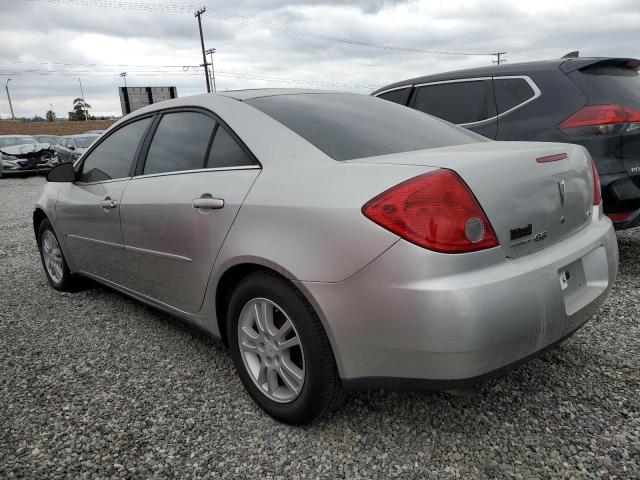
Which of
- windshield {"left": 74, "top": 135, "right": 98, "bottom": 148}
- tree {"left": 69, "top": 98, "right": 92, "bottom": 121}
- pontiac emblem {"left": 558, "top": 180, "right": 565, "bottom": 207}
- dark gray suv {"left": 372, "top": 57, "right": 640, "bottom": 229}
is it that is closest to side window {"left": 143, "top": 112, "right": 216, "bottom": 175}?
pontiac emblem {"left": 558, "top": 180, "right": 565, "bottom": 207}

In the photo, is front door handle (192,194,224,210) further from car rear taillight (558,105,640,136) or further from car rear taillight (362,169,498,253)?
car rear taillight (558,105,640,136)

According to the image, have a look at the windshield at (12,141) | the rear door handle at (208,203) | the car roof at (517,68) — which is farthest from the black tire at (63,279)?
the windshield at (12,141)

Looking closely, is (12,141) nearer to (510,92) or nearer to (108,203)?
(108,203)

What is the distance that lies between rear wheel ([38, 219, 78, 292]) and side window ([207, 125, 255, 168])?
232cm

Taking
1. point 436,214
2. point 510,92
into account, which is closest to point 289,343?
point 436,214

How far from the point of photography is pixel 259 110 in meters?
2.39

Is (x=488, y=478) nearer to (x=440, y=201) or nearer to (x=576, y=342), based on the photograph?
(x=440, y=201)

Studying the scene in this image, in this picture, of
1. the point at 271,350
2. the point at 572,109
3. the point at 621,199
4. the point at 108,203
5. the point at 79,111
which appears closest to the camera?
the point at 271,350

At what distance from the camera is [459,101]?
176 inches

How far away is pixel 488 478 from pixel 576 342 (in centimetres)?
132

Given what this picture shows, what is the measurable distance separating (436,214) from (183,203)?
134 cm

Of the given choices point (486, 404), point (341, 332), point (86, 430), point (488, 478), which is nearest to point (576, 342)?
point (486, 404)

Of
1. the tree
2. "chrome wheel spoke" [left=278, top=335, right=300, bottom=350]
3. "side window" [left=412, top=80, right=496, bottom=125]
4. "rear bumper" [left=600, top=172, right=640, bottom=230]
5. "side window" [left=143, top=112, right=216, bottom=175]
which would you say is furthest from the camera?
the tree

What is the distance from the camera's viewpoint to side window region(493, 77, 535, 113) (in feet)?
12.8
